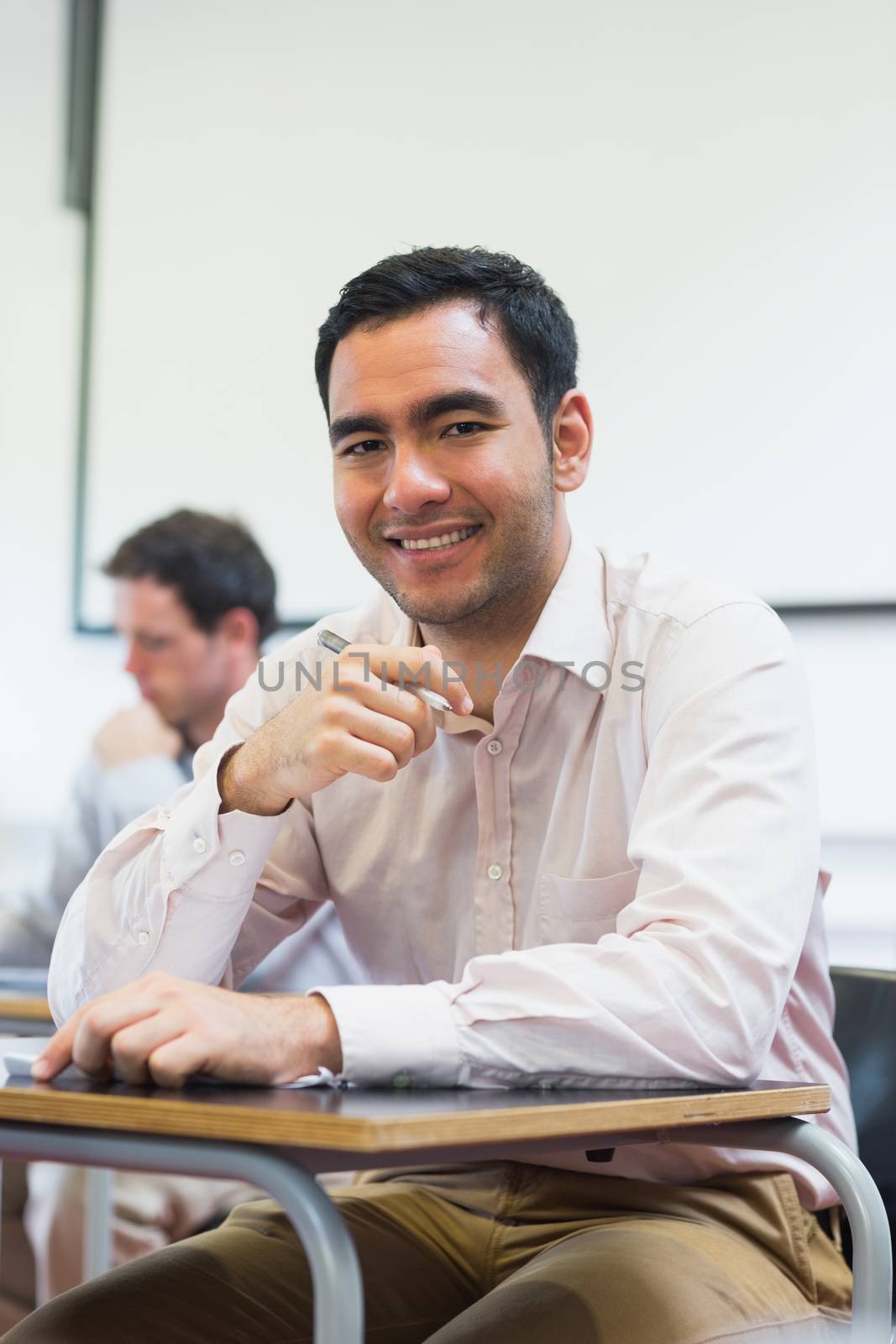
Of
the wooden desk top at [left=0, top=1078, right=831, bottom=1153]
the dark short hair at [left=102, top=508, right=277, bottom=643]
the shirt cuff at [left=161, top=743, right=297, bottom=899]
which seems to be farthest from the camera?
the dark short hair at [left=102, top=508, right=277, bottom=643]

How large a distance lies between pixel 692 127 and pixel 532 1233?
2146mm

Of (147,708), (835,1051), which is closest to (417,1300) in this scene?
(835,1051)

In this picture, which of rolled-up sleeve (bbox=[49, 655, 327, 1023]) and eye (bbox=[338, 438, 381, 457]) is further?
eye (bbox=[338, 438, 381, 457])

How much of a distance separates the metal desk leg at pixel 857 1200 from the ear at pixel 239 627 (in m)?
2.14

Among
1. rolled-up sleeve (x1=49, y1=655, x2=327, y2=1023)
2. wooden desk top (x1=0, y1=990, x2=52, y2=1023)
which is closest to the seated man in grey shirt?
wooden desk top (x1=0, y1=990, x2=52, y2=1023)

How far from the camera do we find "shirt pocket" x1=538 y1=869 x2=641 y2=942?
1284mm

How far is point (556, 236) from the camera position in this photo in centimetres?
279

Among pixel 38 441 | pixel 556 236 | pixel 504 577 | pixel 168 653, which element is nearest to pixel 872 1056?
pixel 504 577

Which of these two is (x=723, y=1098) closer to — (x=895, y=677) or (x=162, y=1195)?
(x=895, y=677)

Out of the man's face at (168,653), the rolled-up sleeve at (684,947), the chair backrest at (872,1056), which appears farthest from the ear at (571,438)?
the man's face at (168,653)

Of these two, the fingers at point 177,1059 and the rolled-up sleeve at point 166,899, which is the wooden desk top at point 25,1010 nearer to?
the rolled-up sleeve at point 166,899

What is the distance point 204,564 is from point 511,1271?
202cm

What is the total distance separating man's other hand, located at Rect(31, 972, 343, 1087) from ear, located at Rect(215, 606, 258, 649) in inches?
84.4

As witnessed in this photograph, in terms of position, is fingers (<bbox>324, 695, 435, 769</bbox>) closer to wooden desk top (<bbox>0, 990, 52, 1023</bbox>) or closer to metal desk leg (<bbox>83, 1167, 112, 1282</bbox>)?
wooden desk top (<bbox>0, 990, 52, 1023</bbox>)
